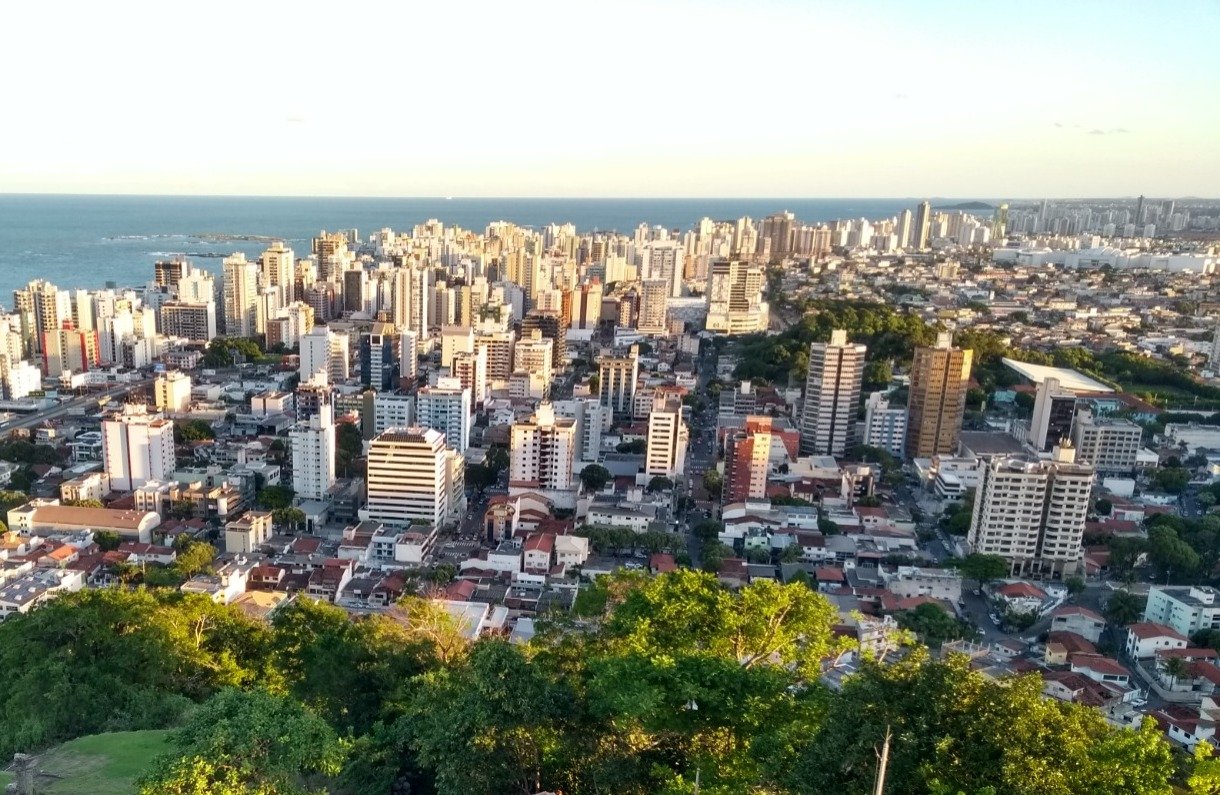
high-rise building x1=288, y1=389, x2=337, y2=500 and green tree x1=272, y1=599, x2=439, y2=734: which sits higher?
green tree x1=272, y1=599, x2=439, y2=734

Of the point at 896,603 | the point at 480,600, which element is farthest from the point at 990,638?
the point at 480,600

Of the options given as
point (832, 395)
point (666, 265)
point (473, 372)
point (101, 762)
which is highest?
point (666, 265)

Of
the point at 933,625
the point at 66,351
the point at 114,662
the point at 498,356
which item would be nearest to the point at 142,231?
the point at 66,351

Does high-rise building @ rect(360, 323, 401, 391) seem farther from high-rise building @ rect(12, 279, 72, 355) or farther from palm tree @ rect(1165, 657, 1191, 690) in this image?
palm tree @ rect(1165, 657, 1191, 690)

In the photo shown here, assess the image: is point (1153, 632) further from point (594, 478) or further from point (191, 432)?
point (191, 432)

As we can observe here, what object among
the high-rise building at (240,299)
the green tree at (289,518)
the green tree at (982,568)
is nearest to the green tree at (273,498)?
the green tree at (289,518)

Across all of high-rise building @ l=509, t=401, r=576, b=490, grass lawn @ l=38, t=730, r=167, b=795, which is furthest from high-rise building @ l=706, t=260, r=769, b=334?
grass lawn @ l=38, t=730, r=167, b=795

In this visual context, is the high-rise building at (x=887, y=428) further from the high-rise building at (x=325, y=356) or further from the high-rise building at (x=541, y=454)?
the high-rise building at (x=325, y=356)
